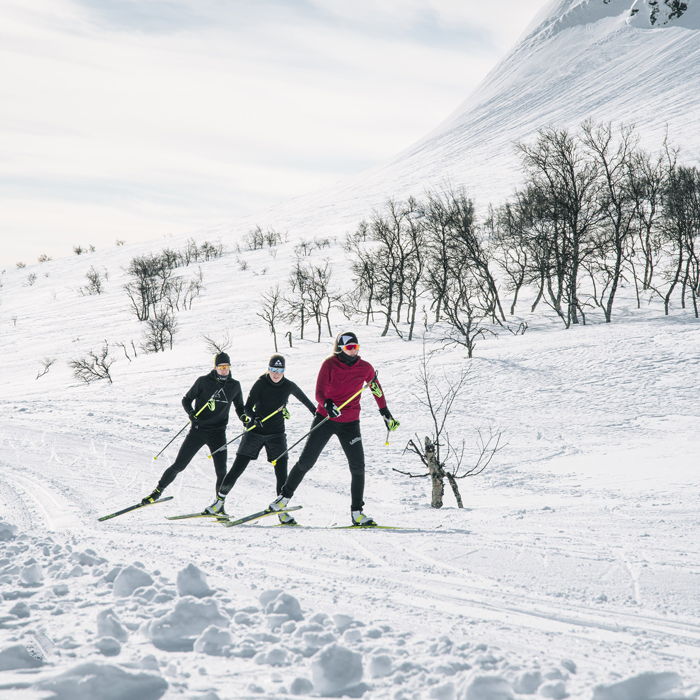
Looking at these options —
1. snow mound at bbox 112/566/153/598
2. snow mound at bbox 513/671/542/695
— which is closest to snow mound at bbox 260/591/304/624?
Result: snow mound at bbox 112/566/153/598

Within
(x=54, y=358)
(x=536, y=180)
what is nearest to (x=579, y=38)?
(x=536, y=180)

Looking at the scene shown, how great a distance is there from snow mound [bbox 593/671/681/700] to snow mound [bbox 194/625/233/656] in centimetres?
181

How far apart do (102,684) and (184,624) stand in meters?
0.65

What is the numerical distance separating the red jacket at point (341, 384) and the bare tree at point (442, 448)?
248 cm

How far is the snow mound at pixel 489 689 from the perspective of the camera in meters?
2.26

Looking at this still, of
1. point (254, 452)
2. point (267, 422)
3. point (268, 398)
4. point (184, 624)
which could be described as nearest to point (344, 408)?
point (268, 398)

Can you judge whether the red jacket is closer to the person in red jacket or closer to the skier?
the person in red jacket

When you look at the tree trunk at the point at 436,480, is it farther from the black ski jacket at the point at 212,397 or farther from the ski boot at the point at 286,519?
the black ski jacket at the point at 212,397

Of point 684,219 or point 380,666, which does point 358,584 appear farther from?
point 684,219

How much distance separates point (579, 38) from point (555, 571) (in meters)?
214

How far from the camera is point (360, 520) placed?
5820mm

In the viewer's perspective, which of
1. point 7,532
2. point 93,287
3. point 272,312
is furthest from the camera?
point 93,287

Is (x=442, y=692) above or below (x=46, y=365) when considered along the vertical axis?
below

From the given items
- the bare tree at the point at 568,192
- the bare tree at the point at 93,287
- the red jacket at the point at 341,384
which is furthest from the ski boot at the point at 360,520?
the bare tree at the point at 93,287
